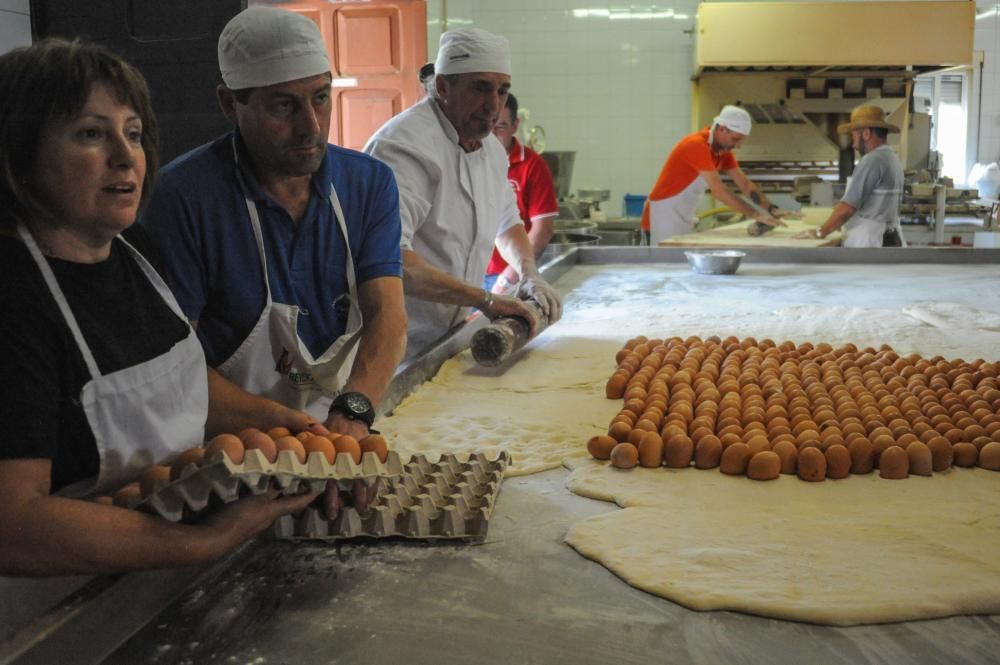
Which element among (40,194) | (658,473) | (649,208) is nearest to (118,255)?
(40,194)

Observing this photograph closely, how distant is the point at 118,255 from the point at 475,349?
1.15 m

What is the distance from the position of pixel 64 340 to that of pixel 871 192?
17.3 feet

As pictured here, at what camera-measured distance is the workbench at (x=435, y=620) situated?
3.22 ft

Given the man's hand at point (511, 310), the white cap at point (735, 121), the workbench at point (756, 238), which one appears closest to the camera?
the man's hand at point (511, 310)

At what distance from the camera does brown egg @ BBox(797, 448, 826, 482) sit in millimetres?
1525

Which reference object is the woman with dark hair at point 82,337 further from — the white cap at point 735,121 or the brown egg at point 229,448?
the white cap at point 735,121

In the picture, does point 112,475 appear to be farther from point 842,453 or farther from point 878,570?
point 842,453

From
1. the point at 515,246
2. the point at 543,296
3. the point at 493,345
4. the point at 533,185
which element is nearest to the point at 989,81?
the point at 533,185

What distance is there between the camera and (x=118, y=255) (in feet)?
4.13

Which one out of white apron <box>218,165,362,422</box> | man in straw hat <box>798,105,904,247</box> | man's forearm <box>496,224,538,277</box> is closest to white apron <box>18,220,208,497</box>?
white apron <box>218,165,362,422</box>

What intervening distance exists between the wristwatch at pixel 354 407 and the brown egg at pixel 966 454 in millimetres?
1018

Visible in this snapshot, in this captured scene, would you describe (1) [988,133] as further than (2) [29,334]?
Yes

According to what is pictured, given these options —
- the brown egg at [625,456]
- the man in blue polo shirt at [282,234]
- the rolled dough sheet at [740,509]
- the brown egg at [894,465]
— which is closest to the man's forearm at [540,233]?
the rolled dough sheet at [740,509]

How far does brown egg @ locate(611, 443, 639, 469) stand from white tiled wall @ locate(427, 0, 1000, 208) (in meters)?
6.50
